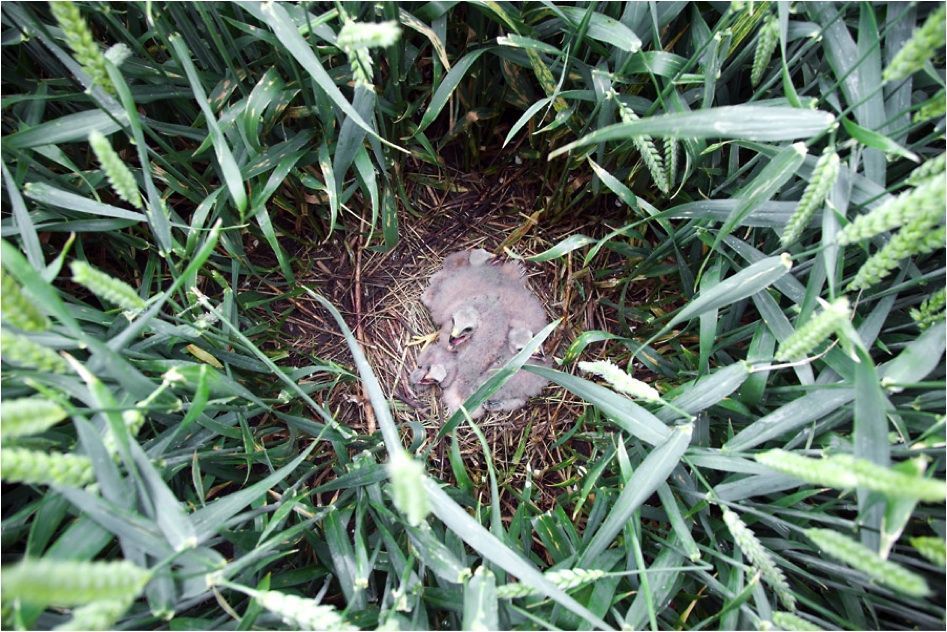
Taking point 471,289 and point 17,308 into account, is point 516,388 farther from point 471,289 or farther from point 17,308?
point 17,308

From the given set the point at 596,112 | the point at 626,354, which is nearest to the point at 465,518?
the point at 626,354

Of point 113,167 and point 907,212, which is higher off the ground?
point 113,167

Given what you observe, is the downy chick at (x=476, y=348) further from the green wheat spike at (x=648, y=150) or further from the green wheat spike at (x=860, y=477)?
the green wheat spike at (x=860, y=477)

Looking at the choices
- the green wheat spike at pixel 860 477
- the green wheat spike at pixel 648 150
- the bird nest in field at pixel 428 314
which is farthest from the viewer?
the bird nest in field at pixel 428 314

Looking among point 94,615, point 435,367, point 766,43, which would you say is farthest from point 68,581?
point 766,43

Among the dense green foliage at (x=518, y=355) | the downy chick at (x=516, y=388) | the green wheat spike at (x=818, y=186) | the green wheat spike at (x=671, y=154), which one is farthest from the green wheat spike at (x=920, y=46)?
the downy chick at (x=516, y=388)

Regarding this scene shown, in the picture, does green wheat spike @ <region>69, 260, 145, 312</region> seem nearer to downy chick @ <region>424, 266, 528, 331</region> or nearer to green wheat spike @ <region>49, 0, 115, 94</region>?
green wheat spike @ <region>49, 0, 115, 94</region>
